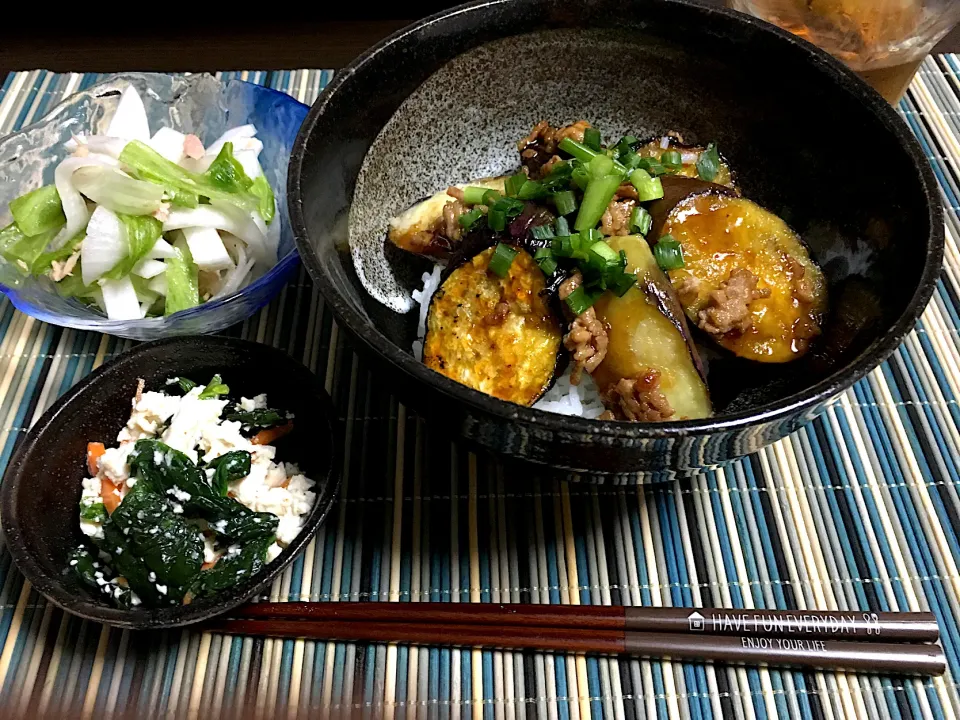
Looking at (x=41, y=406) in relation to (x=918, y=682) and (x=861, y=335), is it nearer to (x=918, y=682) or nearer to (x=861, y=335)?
(x=861, y=335)

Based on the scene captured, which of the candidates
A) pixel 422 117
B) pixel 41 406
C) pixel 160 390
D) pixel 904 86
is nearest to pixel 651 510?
pixel 422 117

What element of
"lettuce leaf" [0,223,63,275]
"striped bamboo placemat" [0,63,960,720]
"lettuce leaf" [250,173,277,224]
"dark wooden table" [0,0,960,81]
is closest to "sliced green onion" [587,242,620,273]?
"striped bamboo placemat" [0,63,960,720]

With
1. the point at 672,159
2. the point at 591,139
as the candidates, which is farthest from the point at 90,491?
the point at 672,159

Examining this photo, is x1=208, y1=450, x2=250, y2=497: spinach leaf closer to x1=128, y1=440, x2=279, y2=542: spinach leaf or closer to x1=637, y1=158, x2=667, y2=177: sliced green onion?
x1=128, y1=440, x2=279, y2=542: spinach leaf

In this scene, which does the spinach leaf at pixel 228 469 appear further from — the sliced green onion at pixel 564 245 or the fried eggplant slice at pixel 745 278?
the fried eggplant slice at pixel 745 278

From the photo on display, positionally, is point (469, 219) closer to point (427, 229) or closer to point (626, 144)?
point (427, 229)

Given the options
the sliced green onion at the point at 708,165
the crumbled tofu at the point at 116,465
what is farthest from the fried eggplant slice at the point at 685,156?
the crumbled tofu at the point at 116,465
